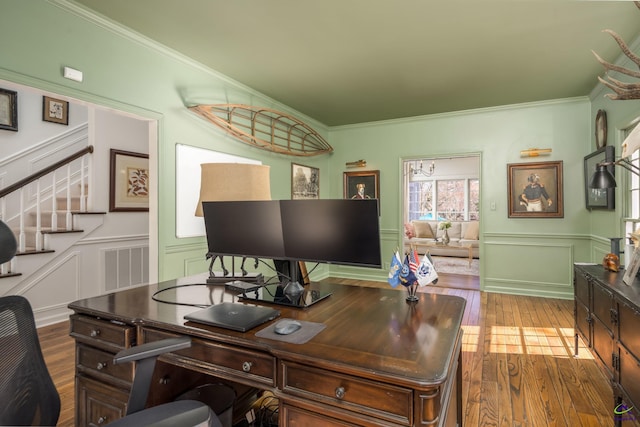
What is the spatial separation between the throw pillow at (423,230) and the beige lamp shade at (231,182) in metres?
7.27

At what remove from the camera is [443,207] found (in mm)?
9891

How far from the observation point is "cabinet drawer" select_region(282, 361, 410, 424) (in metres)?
0.91

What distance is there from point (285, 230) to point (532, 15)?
101 inches

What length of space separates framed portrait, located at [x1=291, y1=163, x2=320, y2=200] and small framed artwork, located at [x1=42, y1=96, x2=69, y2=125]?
118 inches

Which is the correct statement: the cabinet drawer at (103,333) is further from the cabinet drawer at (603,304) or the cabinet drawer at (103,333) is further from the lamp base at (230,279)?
the cabinet drawer at (603,304)

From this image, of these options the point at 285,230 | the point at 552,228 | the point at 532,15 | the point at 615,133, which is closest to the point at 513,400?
the point at 285,230

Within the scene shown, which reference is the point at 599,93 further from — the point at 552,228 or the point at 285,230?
the point at 285,230

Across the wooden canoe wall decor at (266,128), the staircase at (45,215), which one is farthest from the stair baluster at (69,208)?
the wooden canoe wall decor at (266,128)

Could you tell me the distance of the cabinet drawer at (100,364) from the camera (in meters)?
1.42

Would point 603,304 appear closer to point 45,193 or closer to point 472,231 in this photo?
point 45,193

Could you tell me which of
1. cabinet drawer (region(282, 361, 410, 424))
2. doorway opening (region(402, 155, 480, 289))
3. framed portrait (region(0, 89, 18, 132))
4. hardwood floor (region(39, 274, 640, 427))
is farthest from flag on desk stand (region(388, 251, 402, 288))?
doorway opening (region(402, 155, 480, 289))

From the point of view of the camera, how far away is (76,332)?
1552 millimetres

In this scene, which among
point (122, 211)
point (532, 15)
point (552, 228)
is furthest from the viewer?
point (552, 228)

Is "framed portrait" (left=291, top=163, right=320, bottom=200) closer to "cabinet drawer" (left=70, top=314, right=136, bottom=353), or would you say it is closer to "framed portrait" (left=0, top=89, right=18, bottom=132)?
"framed portrait" (left=0, top=89, right=18, bottom=132)
